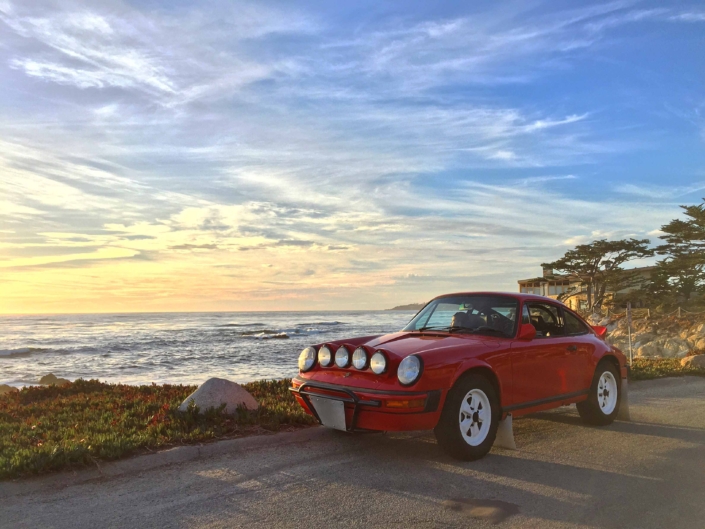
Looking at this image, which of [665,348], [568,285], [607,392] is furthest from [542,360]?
[568,285]

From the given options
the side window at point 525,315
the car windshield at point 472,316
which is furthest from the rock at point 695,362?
the car windshield at point 472,316

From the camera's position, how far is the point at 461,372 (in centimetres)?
544

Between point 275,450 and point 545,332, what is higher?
point 545,332

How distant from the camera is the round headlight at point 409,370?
17.0ft

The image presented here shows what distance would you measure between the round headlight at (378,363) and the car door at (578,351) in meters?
2.85

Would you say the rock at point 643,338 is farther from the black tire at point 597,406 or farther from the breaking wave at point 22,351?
the breaking wave at point 22,351

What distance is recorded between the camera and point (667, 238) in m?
46.5

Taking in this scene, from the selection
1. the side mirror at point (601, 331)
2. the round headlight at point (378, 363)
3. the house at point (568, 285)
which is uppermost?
the house at point (568, 285)

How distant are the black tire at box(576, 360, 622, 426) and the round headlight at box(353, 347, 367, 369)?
3.52 m

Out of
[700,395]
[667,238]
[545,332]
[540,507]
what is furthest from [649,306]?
[540,507]

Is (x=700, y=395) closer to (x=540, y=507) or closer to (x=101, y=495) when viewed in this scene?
(x=540, y=507)

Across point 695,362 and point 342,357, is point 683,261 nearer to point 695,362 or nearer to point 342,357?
point 695,362

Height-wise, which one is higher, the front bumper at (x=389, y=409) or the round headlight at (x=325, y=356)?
the round headlight at (x=325, y=356)

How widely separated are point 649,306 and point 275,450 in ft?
149
